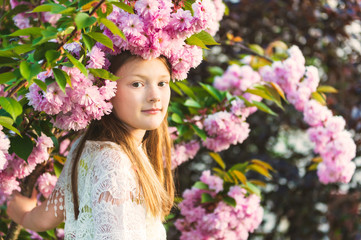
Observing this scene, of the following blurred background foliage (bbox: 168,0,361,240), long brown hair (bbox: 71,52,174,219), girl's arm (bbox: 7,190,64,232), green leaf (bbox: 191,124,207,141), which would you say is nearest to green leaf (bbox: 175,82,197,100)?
green leaf (bbox: 191,124,207,141)

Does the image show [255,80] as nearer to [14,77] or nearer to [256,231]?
[14,77]

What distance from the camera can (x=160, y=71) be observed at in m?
1.69

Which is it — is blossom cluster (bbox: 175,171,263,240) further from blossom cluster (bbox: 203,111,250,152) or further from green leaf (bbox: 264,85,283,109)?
green leaf (bbox: 264,85,283,109)

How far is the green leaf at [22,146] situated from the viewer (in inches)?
62.4

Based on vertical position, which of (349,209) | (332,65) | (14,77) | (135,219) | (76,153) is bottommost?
(349,209)

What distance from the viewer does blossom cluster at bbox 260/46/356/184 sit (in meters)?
2.53

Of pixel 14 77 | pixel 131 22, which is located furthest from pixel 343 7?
pixel 14 77

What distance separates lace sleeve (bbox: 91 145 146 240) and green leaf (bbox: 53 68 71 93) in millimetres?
327

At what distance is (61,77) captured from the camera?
4.42ft

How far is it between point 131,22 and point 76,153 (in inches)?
20.5

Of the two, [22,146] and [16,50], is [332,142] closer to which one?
[22,146]

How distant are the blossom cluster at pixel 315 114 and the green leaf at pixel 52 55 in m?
1.43

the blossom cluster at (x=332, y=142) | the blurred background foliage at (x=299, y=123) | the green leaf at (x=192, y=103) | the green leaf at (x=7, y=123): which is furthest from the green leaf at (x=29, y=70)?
the blurred background foliage at (x=299, y=123)

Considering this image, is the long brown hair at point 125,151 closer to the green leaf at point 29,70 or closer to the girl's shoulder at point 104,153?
the girl's shoulder at point 104,153
